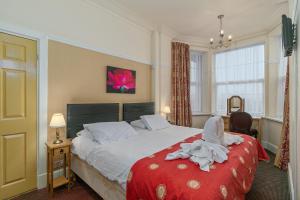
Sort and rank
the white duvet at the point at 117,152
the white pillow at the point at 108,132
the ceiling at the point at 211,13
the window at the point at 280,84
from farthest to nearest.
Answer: the window at the point at 280,84 → the ceiling at the point at 211,13 → the white pillow at the point at 108,132 → the white duvet at the point at 117,152

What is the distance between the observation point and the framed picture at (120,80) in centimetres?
308

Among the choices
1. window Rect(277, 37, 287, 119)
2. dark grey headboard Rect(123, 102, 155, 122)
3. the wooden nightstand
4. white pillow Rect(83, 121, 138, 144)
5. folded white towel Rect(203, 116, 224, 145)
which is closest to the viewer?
folded white towel Rect(203, 116, 224, 145)

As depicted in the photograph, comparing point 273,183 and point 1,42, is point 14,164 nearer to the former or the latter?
point 1,42

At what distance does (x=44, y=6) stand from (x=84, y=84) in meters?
1.20

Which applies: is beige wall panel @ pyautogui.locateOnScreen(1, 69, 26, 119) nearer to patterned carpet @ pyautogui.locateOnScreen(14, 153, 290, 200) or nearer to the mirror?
patterned carpet @ pyautogui.locateOnScreen(14, 153, 290, 200)

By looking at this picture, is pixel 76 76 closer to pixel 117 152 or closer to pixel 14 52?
pixel 14 52

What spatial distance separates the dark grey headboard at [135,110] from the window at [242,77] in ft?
7.56

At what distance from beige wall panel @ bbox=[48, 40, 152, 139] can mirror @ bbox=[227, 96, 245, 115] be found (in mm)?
2875

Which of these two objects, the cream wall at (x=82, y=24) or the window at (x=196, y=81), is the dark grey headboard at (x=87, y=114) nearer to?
the cream wall at (x=82, y=24)

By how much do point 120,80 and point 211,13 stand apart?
229 centimetres

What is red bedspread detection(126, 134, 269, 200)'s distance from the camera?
1120 millimetres

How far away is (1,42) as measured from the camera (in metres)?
1.95

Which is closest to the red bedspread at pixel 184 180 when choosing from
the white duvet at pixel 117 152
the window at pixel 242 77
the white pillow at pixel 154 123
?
the white duvet at pixel 117 152

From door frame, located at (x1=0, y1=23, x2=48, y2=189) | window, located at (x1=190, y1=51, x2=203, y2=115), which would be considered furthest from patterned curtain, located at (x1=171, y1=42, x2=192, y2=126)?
door frame, located at (x1=0, y1=23, x2=48, y2=189)
